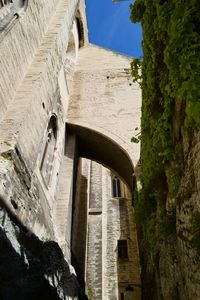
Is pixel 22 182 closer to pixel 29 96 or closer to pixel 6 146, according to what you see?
pixel 6 146

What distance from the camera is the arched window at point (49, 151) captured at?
719cm

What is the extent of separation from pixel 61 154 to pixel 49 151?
92 cm

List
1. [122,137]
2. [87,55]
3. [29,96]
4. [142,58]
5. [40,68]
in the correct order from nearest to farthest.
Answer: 1. [142,58]
2. [29,96]
3. [40,68]
4. [122,137]
5. [87,55]

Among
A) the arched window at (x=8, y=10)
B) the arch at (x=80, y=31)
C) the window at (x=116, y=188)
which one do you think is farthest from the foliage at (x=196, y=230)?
the arch at (x=80, y=31)

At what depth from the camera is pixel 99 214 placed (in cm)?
1351

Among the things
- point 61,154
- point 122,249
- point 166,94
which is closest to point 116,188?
point 122,249

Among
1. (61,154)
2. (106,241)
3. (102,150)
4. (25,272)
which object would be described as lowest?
(25,272)

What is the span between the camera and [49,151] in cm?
773

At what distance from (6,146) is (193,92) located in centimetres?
360

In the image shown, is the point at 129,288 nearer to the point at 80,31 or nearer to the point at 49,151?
the point at 49,151

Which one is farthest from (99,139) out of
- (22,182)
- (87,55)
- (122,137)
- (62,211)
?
(87,55)

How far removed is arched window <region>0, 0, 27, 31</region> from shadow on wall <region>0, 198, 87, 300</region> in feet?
13.7

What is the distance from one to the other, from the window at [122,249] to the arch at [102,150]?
3965mm

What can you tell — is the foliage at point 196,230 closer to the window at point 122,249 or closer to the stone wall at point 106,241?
the stone wall at point 106,241
